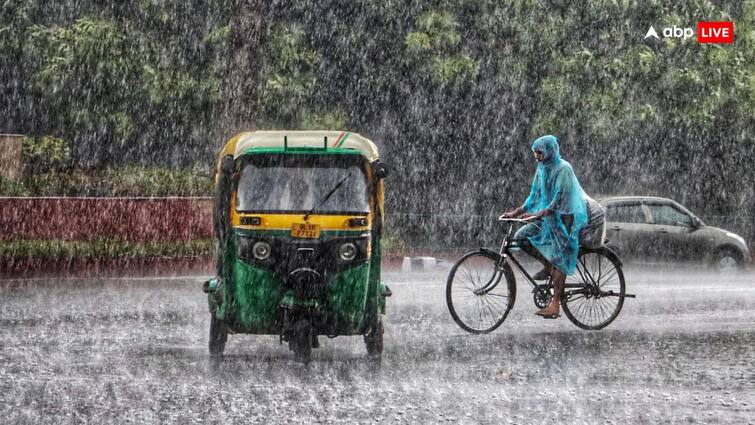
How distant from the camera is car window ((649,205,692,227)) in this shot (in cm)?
2172

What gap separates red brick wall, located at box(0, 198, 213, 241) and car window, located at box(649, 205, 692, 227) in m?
7.86

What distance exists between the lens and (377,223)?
10.2 metres

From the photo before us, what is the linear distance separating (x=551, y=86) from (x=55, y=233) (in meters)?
10.5

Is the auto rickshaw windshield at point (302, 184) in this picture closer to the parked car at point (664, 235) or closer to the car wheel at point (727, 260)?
the parked car at point (664, 235)

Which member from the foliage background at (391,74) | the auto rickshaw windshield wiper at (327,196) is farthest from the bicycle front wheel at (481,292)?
the foliage background at (391,74)

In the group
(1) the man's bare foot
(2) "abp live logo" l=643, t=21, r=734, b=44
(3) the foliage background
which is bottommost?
(1) the man's bare foot

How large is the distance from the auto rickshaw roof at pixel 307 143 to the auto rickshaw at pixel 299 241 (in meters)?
0.01

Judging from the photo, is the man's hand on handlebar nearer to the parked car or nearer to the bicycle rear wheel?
the bicycle rear wheel

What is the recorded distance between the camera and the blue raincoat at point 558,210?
11938 millimetres

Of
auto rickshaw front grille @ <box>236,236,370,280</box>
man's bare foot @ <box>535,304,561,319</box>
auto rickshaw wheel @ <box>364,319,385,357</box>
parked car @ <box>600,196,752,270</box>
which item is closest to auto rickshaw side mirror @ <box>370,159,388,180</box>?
auto rickshaw front grille @ <box>236,236,370,280</box>

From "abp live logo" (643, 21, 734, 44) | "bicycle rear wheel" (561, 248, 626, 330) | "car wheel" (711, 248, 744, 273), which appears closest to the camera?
"bicycle rear wheel" (561, 248, 626, 330)

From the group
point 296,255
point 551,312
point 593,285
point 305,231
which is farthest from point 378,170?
point 593,285

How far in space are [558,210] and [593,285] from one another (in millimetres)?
871

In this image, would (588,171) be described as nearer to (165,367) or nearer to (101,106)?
(101,106)
